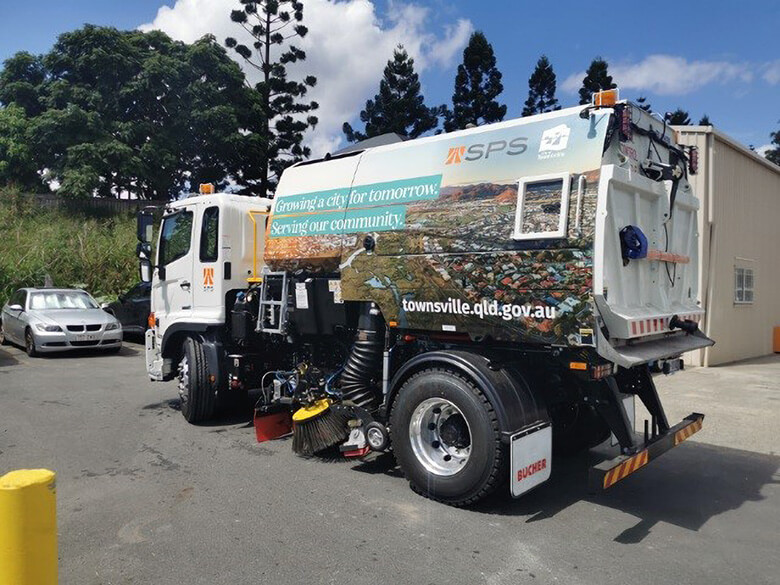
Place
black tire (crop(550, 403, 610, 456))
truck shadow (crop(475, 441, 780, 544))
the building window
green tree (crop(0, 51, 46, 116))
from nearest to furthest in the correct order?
truck shadow (crop(475, 441, 780, 544)) → black tire (crop(550, 403, 610, 456)) → the building window → green tree (crop(0, 51, 46, 116))

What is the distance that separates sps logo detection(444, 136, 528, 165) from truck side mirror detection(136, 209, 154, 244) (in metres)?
4.34

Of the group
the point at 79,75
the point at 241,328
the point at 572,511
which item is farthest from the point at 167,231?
the point at 79,75

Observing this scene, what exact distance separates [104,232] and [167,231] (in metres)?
17.2

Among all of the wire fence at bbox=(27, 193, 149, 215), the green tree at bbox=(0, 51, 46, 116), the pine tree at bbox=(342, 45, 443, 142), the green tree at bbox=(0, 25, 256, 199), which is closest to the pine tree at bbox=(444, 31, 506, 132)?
the pine tree at bbox=(342, 45, 443, 142)

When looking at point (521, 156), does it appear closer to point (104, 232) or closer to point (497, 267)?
point (497, 267)

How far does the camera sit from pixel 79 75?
1077 inches

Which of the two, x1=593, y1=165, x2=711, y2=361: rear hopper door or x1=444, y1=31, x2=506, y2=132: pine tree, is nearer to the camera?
x1=593, y1=165, x2=711, y2=361: rear hopper door

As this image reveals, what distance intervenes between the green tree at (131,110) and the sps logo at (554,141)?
24.7 metres

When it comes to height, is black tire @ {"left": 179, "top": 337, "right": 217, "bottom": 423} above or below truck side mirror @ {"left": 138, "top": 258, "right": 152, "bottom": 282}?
below

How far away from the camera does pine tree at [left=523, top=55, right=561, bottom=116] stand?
33.8 metres

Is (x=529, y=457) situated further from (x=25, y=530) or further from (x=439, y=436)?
(x=25, y=530)

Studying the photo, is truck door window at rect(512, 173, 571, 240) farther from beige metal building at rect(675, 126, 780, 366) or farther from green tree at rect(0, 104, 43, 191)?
green tree at rect(0, 104, 43, 191)

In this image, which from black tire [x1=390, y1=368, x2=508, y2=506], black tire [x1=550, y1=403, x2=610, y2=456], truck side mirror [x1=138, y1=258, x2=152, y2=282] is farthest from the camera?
truck side mirror [x1=138, y1=258, x2=152, y2=282]

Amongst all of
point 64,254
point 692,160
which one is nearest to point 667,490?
point 692,160
